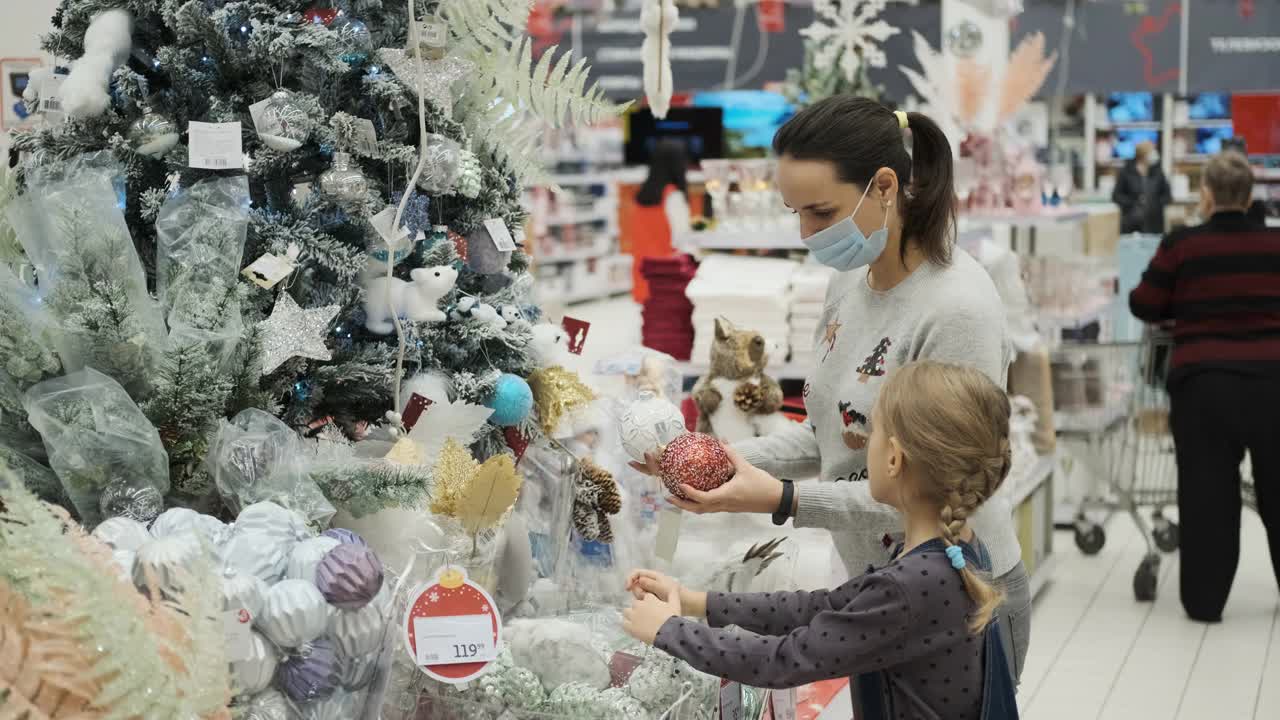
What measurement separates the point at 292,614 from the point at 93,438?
0.41m

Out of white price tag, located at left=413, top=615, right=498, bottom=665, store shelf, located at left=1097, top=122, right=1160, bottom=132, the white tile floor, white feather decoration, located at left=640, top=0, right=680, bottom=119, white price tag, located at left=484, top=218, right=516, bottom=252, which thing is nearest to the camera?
white price tag, located at left=413, top=615, right=498, bottom=665

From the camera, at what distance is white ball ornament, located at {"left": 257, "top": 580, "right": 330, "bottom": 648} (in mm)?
1701

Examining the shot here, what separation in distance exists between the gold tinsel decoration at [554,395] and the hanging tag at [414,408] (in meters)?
0.30

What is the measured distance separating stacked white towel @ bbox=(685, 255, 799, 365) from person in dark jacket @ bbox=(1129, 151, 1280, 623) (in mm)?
1626

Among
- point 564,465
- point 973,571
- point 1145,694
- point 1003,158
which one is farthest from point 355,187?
point 1003,158

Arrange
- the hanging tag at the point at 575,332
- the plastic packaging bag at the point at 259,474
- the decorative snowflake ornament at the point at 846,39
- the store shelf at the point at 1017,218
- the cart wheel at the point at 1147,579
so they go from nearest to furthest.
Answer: the plastic packaging bag at the point at 259,474 < the hanging tag at the point at 575,332 < the decorative snowflake ornament at the point at 846,39 < the cart wheel at the point at 1147,579 < the store shelf at the point at 1017,218

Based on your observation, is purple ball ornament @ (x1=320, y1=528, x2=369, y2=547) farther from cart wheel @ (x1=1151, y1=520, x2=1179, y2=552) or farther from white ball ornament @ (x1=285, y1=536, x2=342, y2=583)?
cart wheel @ (x1=1151, y1=520, x2=1179, y2=552)

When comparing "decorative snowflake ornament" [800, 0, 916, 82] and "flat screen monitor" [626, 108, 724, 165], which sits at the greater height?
"decorative snowflake ornament" [800, 0, 916, 82]

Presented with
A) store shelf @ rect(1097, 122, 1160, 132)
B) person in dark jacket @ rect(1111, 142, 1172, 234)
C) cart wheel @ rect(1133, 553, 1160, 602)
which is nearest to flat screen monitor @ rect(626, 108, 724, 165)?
store shelf @ rect(1097, 122, 1160, 132)

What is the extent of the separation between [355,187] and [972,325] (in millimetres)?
1018

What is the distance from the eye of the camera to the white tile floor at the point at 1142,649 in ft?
15.2

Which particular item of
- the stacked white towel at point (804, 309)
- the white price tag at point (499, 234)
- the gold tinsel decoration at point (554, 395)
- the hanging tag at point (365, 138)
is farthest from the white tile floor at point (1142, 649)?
the hanging tag at point (365, 138)

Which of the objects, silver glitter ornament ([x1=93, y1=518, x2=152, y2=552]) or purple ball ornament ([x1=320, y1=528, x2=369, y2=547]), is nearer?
silver glitter ornament ([x1=93, y1=518, x2=152, y2=552])

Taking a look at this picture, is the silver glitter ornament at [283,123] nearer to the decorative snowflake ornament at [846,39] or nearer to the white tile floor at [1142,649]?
the white tile floor at [1142,649]
